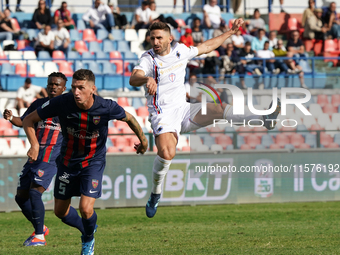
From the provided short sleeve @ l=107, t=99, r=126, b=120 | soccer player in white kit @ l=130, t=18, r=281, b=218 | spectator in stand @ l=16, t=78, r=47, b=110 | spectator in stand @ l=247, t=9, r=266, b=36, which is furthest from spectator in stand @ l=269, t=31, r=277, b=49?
short sleeve @ l=107, t=99, r=126, b=120

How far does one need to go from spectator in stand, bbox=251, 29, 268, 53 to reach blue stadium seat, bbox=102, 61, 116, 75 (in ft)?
14.7

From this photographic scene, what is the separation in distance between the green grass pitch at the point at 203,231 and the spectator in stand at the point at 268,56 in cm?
550

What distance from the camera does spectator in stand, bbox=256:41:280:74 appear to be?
55.1 feet

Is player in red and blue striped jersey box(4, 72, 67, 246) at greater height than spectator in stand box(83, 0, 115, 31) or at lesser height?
lesser

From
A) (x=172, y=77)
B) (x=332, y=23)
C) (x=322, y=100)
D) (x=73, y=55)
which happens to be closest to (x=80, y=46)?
(x=73, y=55)

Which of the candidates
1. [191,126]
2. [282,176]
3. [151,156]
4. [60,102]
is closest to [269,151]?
[282,176]

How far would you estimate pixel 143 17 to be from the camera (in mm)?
17891

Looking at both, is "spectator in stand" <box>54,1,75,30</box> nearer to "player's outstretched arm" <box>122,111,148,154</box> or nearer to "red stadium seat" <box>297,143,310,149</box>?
"red stadium seat" <box>297,143,310,149</box>

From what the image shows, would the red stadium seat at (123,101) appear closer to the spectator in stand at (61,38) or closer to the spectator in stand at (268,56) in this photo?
the spectator in stand at (61,38)

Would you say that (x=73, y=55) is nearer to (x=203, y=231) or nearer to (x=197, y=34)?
(x=197, y=34)

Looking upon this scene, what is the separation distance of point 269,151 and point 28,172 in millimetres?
6466

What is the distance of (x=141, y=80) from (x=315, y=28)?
1408cm

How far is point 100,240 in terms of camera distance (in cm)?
813

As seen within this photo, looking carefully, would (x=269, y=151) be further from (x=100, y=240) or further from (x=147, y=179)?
(x=100, y=240)
